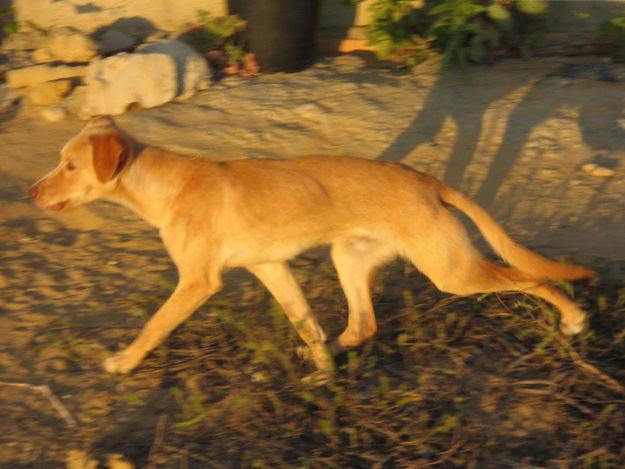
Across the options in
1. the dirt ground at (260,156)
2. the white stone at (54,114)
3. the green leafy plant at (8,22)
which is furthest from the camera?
the green leafy plant at (8,22)

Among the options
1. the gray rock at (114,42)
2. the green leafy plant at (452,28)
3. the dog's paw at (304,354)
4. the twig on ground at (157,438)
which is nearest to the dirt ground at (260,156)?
the twig on ground at (157,438)

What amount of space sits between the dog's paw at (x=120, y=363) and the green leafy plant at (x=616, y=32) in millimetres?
5896

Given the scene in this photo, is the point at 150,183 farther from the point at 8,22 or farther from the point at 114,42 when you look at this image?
the point at 8,22

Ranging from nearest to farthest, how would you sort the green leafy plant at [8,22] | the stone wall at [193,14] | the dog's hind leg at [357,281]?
the dog's hind leg at [357,281]
the green leafy plant at [8,22]
the stone wall at [193,14]

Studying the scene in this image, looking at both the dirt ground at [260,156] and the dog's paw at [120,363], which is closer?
the dirt ground at [260,156]

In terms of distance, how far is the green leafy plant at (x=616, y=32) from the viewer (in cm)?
877

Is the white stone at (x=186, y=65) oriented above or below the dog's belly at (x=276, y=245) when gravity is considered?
below

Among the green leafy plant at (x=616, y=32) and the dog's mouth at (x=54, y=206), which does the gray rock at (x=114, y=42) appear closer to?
the green leafy plant at (x=616, y=32)

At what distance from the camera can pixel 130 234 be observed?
636 cm

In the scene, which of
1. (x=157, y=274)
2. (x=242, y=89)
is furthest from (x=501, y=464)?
(x=242, y=89)

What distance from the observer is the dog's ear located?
15.3ft

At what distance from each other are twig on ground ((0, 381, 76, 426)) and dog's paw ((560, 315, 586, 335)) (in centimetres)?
249

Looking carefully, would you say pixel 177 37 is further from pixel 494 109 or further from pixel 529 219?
pixel 529 219

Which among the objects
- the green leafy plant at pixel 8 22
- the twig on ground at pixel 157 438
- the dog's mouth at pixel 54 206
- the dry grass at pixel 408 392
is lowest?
the dry grass at pixel 408 392
